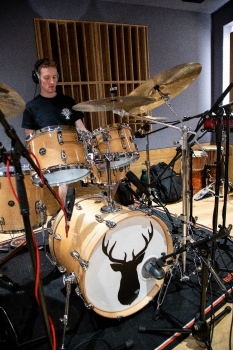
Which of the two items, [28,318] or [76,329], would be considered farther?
[28,318]

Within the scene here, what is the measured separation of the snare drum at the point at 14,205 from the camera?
1.85 m

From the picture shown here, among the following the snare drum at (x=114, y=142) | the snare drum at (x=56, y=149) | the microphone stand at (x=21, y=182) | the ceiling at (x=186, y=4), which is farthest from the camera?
the ceiling at (x=186, y=4)

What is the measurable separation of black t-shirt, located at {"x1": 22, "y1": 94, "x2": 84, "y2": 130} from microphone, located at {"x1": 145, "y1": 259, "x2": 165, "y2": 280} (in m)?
1.65

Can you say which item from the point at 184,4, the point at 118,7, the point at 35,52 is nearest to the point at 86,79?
the point at 35,52

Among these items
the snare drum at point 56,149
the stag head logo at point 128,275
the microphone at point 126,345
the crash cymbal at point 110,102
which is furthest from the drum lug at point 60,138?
the microphone at point 126,345

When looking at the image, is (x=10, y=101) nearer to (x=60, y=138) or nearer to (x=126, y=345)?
(x=60, y=138)

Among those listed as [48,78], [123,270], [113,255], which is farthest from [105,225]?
[48,78]

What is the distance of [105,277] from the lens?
1350mm

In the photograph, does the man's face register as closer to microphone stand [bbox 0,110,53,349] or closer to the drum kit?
the drum kit

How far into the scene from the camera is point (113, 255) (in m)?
1.36

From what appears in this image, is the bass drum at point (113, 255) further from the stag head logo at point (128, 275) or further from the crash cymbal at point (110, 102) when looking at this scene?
the crash cymbal at point (110, 102)

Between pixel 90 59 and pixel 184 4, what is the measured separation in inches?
67.4

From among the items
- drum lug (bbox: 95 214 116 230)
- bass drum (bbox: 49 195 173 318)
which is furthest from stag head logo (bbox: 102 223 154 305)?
drum lug (bbox: 95 214 116 230)

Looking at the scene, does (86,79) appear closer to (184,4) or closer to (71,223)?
(184,4)
